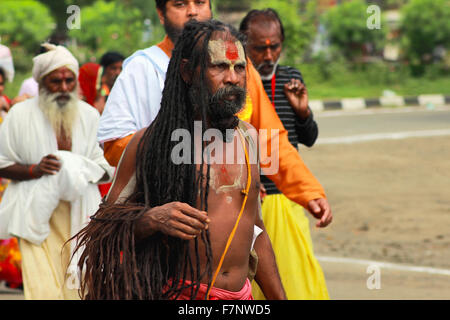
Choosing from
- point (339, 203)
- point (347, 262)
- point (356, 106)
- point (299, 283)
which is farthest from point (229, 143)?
point (356, 106)

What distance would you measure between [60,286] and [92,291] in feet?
8.96

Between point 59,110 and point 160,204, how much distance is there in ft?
9.66

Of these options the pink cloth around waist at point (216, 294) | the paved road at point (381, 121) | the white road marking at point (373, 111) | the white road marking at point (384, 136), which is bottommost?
the white road marking at point (384, 136)

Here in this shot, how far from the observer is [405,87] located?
23.5 m

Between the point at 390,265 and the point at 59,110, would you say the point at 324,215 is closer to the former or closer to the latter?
the point at 59,110

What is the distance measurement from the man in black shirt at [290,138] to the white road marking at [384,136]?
30.5ft

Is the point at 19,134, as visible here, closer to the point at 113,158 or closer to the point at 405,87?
the point at 113,158

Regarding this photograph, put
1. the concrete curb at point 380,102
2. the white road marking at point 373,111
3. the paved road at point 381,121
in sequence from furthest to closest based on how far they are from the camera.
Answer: the concrete curb at point 380,102, the white road marking at point 373,111, the paved road at point 381,121

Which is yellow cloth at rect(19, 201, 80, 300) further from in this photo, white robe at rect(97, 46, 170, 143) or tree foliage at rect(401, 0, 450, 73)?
tree foliage at rect(401, 0, 450, 73)

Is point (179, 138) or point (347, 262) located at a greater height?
point (179, 138)

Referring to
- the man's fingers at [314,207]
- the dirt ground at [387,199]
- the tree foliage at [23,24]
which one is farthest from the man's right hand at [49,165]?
the tree foliage at [23,24]

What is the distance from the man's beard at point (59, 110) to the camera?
5.97 metres

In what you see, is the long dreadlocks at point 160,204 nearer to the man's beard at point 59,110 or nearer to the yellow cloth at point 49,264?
the yellow cloth at point 49,264

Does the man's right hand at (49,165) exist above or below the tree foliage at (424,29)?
below
